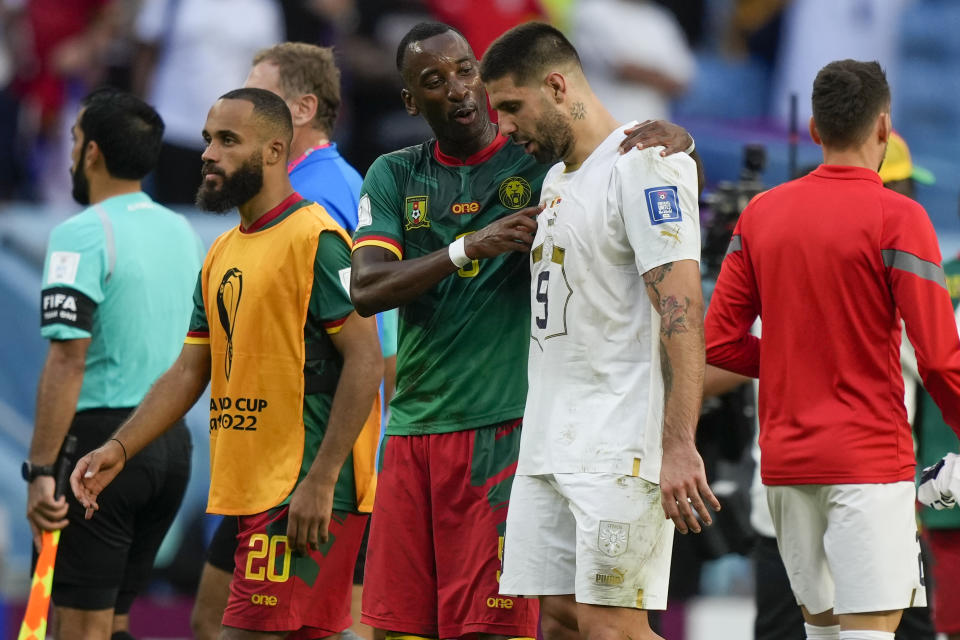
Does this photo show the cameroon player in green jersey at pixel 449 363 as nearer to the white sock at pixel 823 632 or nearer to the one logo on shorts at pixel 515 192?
the one logo on shorts at pixel 515 192

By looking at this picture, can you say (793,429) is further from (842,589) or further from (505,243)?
(505,243)

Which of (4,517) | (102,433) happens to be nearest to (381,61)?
(4,517)

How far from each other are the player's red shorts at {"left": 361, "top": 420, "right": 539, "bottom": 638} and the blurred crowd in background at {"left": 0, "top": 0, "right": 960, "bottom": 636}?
5657mm

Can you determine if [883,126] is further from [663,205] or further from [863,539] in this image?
[863,539]

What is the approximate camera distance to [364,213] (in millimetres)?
4629

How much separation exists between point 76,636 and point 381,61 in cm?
580

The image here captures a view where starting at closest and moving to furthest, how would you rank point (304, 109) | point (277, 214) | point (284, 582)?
point (284, 582), point (277, 214), point (304, 109)

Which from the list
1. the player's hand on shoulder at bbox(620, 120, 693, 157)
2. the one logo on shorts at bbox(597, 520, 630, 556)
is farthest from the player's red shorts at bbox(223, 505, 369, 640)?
the player's hand on shoulder at bbox(620, 120, 693, 157)

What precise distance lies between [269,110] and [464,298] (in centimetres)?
99

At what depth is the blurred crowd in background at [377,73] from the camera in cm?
1031

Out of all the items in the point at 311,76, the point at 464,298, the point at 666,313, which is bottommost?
the point at 666,313

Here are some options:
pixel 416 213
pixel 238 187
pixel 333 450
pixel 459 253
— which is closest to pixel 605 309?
pixel 459 253

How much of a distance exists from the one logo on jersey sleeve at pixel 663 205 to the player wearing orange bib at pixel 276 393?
1181 millimetres

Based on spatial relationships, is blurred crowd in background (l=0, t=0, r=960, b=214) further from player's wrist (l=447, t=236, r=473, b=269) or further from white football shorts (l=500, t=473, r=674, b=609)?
white football shorts (l=500, t=473, r=674, b=609)
